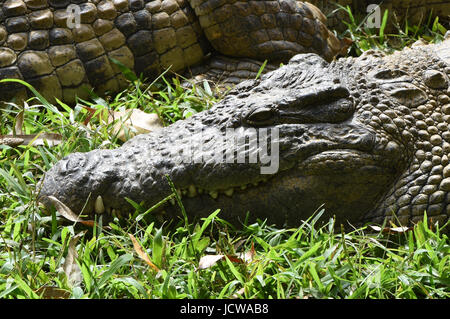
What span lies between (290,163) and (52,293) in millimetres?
1169

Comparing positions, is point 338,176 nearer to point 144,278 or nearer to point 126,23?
point 144,278

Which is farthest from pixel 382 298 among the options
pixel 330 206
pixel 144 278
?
pixel 144 278

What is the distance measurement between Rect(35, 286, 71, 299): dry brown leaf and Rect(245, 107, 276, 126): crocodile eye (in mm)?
1129

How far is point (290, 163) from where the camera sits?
296cm

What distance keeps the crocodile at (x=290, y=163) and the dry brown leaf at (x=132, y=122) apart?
0.77 metres

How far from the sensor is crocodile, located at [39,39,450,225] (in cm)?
295

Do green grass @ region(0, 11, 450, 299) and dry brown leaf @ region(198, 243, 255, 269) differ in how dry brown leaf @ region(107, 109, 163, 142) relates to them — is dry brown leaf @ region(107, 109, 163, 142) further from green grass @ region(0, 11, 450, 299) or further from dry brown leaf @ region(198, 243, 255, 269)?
dry brown leaf @ region(198, 243, 255, 269)

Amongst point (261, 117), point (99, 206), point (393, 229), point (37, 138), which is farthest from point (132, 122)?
point (393, 229)

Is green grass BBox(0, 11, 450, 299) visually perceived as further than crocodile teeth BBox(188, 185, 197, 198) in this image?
No

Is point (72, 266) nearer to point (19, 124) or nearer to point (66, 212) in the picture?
point (66, 212)

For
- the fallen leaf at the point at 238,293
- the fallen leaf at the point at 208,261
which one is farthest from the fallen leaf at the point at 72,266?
the fallen leaf at the point at 238,293

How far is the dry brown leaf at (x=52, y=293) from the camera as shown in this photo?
8.30 ft

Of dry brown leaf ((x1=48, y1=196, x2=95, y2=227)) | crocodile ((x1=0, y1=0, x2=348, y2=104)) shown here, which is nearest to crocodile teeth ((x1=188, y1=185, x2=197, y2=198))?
dry brown leaf ((x1=48, y1=196, x2=95, y2=227))

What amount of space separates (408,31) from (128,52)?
245cm
